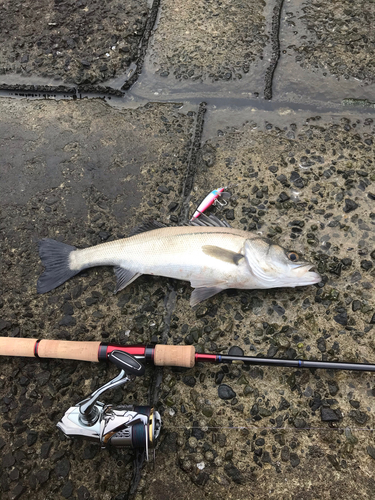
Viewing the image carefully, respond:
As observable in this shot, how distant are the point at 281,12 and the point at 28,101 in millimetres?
3097

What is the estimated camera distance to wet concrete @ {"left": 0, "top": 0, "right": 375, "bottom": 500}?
2518 mm

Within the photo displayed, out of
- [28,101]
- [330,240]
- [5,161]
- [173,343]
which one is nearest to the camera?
[173,343]

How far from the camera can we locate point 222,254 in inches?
117

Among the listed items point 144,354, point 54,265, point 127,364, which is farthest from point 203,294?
point 54,265

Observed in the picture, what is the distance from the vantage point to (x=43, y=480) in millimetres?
2492

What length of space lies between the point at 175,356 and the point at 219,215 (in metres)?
1.33

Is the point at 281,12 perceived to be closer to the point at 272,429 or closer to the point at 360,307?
the point at 360,307

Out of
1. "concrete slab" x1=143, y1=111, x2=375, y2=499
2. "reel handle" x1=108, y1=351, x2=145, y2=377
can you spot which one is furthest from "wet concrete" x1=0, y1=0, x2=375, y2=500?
"reel handle" x1=108, y1=351, x2=145, y2=377

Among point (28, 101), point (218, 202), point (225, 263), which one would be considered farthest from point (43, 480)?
point (28, 101)

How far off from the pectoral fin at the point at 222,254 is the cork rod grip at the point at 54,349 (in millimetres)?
1074

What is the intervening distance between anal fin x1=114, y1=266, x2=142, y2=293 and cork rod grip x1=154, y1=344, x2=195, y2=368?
2.07ft

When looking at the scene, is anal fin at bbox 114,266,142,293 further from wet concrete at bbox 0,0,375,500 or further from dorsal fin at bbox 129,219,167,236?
dorsal fin at bbox 129,219,167,236

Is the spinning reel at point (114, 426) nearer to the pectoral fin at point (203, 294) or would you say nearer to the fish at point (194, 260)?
the pectoral fin at point (203, 294)

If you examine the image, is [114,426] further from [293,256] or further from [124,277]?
[293,256]
